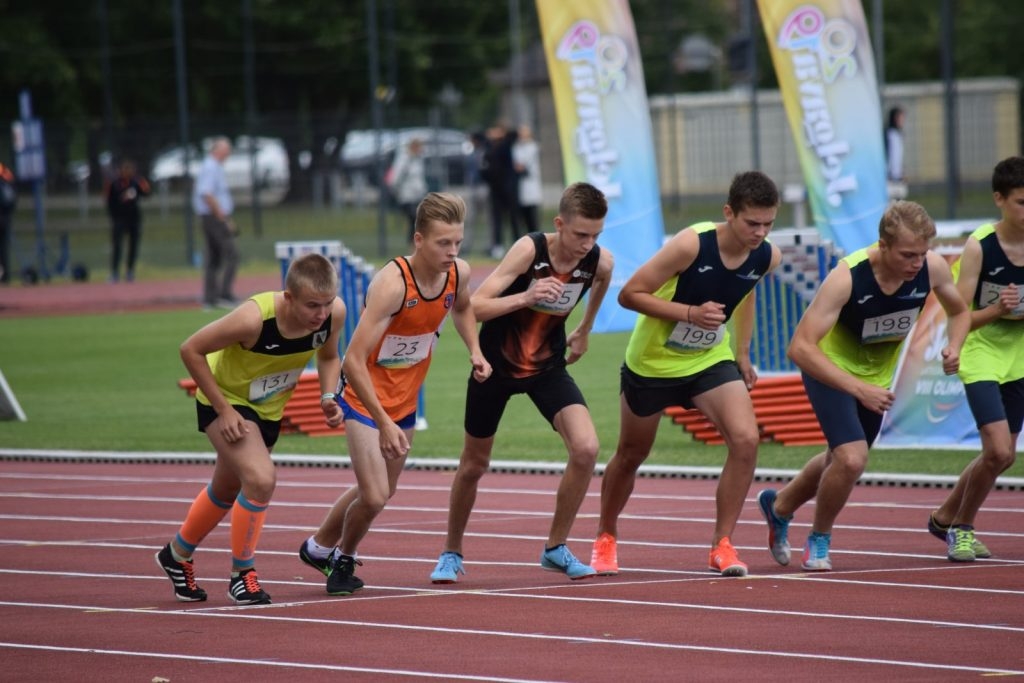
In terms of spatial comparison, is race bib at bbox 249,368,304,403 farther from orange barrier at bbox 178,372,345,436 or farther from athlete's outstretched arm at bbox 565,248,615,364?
orange barrier at bbox 178,372,345,436

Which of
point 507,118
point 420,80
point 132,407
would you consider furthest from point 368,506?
point 507,118

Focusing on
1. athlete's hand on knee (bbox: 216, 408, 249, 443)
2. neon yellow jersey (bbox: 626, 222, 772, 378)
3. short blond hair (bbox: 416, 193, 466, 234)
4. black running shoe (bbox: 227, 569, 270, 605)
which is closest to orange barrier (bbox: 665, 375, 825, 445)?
neon yellow jersey (bbox: 626, 222, 772, 378)

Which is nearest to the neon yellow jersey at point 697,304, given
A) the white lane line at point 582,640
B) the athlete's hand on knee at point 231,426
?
the white lane line at point 582,640

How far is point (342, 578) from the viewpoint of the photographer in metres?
7.99

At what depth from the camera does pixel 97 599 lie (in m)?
8.16

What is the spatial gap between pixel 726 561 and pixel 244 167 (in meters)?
38.4

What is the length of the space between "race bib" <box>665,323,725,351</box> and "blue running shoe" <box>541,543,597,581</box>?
106cm

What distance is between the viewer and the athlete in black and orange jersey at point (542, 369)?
801 centimetres

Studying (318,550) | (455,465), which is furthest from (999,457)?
(455,465)

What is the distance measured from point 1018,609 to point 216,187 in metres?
16.4

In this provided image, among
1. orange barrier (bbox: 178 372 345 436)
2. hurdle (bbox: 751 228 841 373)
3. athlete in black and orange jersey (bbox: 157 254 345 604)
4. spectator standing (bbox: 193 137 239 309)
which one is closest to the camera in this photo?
athlete in black and orange jersey (bbox: 157 254 345 604)

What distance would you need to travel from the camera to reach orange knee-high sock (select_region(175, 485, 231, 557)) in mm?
7914

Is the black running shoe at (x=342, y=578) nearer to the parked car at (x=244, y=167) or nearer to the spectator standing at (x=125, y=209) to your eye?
the spectator standing at (x=125, y=209)

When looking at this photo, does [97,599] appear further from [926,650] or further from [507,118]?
[507,118]
